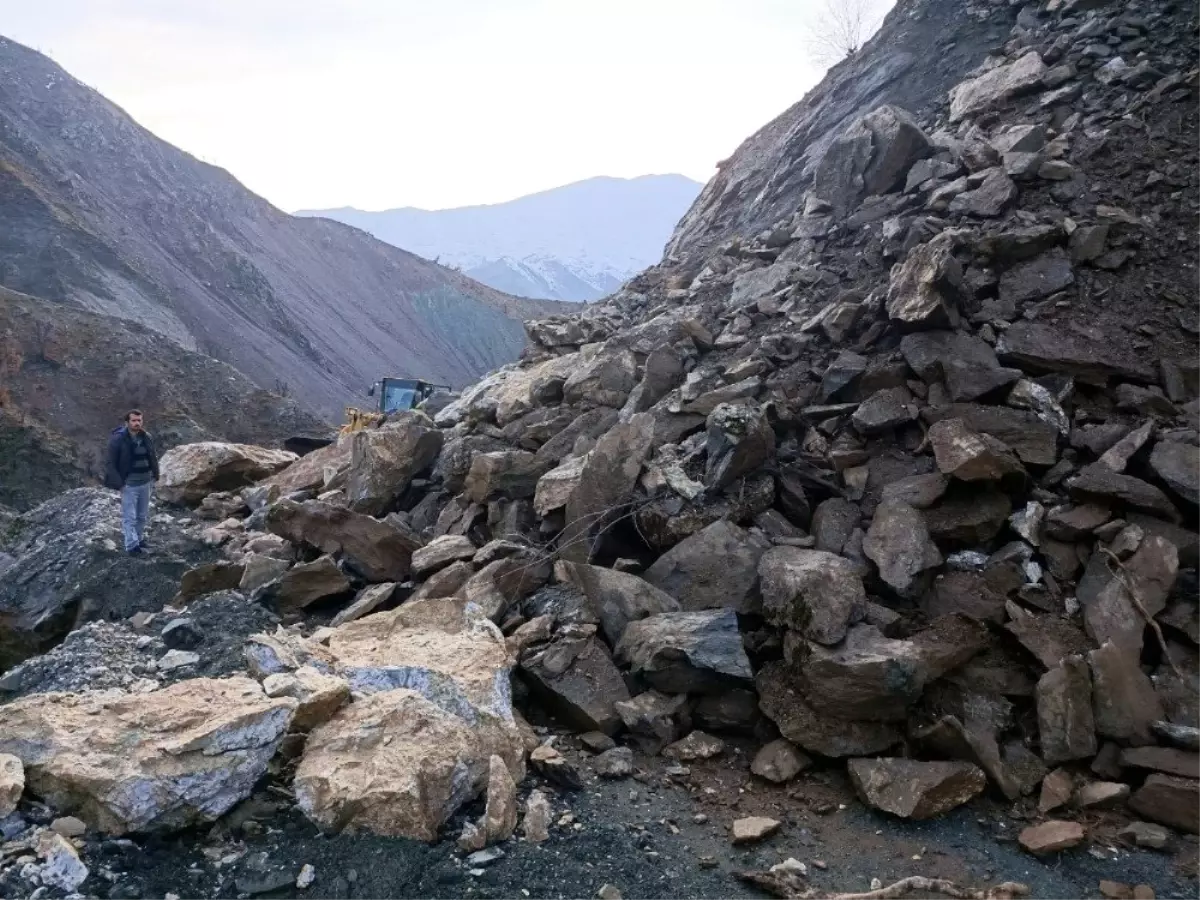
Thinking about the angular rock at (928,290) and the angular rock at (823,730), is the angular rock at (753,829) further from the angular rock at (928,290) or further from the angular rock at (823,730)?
the angular rock at (928,290)

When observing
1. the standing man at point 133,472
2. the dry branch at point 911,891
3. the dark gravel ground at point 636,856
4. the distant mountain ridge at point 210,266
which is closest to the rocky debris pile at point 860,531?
the dark gravel ground at point 636,856

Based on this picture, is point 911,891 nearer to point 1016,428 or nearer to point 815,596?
point 815,596

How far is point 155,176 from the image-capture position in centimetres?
3647

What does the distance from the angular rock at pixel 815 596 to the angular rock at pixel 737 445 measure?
0.90 m

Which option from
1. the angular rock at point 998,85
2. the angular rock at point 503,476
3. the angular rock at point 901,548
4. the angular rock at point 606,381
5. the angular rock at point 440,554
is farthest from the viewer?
the angular rock at point 998,85

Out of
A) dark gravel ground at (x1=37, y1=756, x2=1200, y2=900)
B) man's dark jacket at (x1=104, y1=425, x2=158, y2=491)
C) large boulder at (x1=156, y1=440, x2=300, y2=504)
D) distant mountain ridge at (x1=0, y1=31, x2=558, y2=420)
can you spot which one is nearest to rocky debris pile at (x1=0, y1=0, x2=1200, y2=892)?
dark gravel ground at (x1=37, y1=756, x2=1200, y2=900)

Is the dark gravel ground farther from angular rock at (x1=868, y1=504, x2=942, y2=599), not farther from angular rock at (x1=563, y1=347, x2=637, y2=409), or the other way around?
angular rock at (x1=563, y1=347, x2=637, y2=409)

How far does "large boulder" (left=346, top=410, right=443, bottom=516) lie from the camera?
7633 mm

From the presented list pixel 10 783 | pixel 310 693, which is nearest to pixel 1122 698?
pixel 310 693

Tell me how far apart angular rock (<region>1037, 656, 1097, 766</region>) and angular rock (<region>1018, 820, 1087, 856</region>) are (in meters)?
0.42

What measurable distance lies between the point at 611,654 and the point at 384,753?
5.45 feet

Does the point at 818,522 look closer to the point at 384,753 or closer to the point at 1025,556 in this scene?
the point at 1025,556

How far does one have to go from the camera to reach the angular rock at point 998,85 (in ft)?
27.2

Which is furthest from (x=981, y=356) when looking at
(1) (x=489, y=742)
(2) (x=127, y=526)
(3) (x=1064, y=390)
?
(2) (x=127, y=526)
